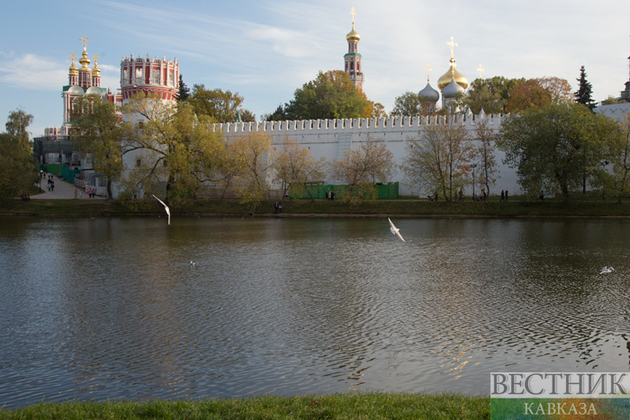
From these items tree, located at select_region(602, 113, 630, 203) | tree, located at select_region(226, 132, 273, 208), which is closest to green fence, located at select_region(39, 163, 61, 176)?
tree, located at select_region(226, 132, 273, 208)

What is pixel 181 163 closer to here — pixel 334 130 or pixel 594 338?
pixel 334 130

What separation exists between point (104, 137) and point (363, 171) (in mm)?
17168

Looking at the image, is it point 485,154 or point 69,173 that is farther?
point 69,173

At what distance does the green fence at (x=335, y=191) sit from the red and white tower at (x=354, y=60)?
1630 inches

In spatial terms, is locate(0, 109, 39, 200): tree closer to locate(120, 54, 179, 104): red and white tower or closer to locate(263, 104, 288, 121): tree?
locate(120, 54, 179, 104): red and white tower

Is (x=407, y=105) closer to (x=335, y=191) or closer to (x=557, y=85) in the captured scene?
(x=557, y=85)

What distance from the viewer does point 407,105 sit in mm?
61312

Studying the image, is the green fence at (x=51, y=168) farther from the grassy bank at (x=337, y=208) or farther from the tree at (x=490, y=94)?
the tree at (x=490, y=94)

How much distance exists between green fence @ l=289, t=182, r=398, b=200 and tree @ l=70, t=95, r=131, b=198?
38.1 feet

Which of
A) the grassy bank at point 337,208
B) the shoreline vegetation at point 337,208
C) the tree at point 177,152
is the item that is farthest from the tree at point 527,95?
the tree at point 177,152

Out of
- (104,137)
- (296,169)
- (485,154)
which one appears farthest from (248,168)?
(485,154)

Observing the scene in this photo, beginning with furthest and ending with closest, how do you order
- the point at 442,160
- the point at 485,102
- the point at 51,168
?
the point at 51,168 → the point at 485,102 → the point at 442,160

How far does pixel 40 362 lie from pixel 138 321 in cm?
222

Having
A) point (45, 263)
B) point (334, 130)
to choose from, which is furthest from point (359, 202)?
point (45, 263)
